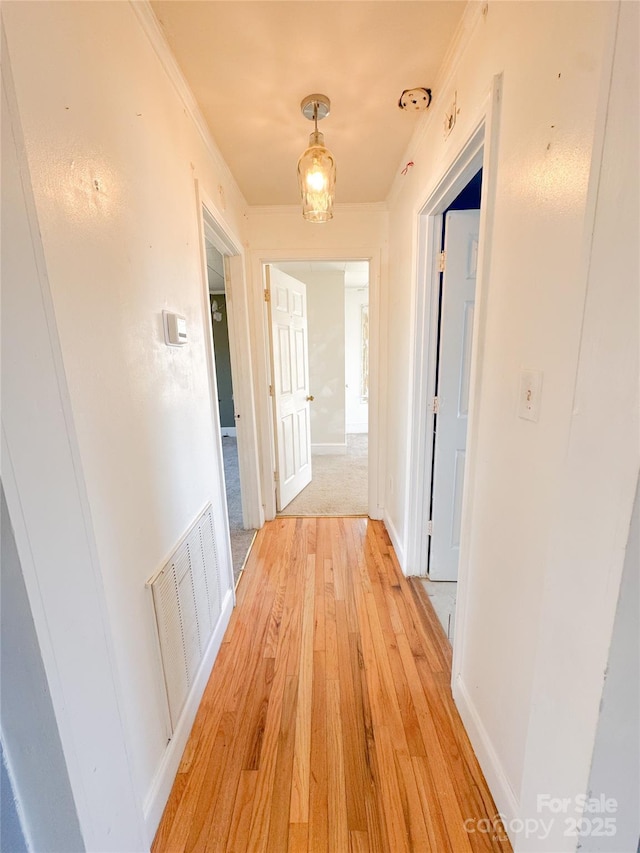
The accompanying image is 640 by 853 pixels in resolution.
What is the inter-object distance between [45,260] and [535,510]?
47.3 inches

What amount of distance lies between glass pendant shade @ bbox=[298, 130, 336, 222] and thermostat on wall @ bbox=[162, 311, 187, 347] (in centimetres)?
73

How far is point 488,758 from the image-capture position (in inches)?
42.1

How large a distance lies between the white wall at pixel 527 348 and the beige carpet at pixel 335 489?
180 cm

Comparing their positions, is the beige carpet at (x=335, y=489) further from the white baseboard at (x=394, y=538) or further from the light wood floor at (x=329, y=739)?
the light wood floor at (x=329, y=739)

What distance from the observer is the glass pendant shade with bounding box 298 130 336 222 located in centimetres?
132

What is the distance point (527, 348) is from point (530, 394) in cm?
12

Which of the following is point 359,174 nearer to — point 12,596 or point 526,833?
point 12,596

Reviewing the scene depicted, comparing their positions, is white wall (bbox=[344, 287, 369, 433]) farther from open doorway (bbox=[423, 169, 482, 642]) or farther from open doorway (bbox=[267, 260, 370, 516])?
open doorway (bbox=[423, 169, 482, 642])

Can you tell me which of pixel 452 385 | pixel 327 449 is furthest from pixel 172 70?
pixel 327 449

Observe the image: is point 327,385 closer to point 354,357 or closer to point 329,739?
point 354,357

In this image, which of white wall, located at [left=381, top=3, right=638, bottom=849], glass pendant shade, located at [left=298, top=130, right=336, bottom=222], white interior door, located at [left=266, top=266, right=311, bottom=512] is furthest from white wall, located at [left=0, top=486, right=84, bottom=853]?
white interior door, located at [left=266, top=266, right=311, bottom=512]

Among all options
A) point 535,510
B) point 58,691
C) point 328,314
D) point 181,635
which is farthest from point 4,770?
point 328,314

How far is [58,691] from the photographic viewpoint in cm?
61

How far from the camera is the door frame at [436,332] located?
1.04 metres
